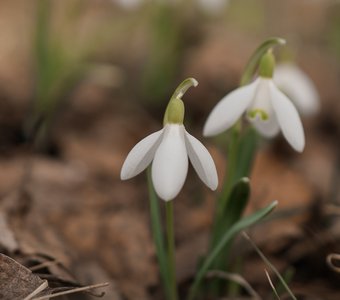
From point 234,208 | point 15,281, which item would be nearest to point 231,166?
point 234,208

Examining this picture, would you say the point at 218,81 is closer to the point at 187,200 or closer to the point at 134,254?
the point at 187,200

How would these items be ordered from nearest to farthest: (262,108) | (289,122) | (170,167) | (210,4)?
1. (170,167)
2. (289,122)
3. (262,108)
4. (210,4)

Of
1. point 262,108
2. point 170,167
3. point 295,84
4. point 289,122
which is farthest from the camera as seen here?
point 295,84

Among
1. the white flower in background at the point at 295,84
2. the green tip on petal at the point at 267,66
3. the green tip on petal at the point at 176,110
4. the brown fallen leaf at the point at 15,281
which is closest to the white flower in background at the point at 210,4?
the white flower in background at the point at 295,84

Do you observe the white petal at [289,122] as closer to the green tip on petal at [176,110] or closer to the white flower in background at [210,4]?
the green tip on petal at [176,110]

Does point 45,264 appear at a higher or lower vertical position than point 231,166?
lower

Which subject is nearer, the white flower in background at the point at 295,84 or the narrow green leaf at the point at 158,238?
the narrow green leaf at the point at 158,238

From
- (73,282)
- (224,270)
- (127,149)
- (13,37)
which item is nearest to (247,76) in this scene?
(224,270)

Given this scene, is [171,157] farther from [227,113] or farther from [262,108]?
[262,108]
